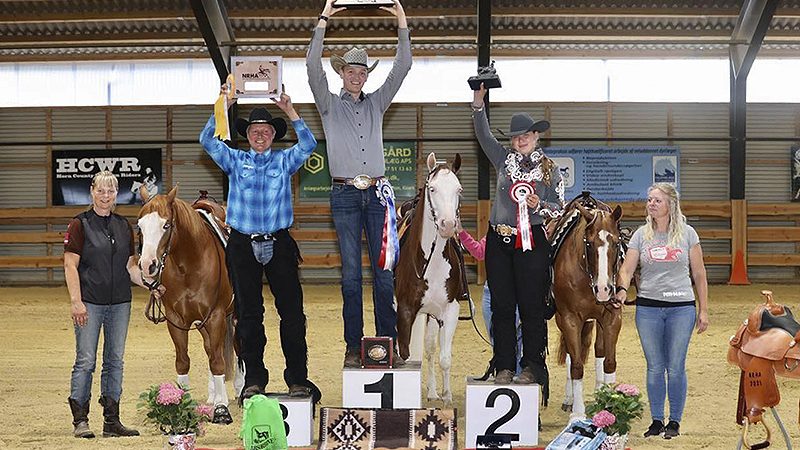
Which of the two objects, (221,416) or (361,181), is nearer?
(361,181)

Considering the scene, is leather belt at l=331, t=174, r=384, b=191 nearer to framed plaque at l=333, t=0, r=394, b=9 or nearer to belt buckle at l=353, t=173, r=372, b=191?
belt buckle at l=353, t=173, r=372, b=191

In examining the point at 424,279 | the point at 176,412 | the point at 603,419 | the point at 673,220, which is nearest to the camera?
the point at 603,419

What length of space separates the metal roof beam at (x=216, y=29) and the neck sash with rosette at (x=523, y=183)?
28.3ft

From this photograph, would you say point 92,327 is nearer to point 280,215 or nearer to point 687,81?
point 280,215

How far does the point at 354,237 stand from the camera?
5500 mm

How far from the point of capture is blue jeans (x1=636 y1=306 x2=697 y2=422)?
556cm

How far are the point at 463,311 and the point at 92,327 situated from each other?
22.8ft

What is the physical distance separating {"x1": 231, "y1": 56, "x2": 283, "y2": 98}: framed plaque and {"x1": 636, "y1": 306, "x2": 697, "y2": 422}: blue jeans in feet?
8.65

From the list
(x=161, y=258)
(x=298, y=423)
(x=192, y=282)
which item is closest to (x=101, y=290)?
(x=161, y=258)

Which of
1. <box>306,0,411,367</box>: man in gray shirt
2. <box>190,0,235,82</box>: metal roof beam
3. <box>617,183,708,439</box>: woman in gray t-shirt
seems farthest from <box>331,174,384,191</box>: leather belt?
<box>190,0,235,82</box>: metal roof beam

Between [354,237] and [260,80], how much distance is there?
1.11 metres

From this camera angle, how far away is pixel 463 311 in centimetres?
1204

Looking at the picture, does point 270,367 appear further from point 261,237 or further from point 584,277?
point 584,277

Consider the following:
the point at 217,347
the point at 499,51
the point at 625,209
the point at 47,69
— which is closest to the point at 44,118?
the point at 47,69
